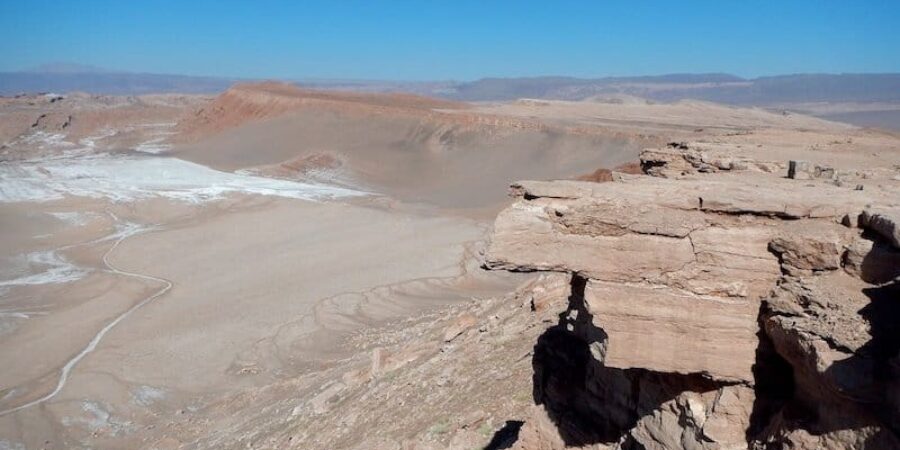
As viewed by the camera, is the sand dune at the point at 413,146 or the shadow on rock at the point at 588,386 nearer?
the shadow on rock at the point at 588,386

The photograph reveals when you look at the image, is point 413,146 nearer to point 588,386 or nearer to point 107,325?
point 107,325

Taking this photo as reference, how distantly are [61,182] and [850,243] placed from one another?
3192 cm

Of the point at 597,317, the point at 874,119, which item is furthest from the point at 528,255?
the point at 874,119

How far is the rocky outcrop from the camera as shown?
4.18m

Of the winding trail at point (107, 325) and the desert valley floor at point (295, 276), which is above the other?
the desert valley floor at point (295, 276)

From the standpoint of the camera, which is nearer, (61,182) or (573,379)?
(573,379)

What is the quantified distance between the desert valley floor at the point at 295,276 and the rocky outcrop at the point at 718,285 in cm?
65

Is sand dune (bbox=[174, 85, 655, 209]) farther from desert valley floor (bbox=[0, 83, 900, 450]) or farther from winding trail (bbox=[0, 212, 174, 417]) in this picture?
winding trail (bbox=[0, 212, 174, 417])

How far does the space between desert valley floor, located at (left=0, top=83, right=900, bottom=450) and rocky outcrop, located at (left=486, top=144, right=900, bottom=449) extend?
65cm

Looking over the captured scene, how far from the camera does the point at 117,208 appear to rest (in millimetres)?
27047

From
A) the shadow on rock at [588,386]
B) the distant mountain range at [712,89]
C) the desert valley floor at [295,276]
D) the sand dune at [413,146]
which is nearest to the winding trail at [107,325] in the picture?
the desert valley floor at [295,276]

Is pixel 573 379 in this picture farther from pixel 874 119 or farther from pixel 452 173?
pixel 874 119

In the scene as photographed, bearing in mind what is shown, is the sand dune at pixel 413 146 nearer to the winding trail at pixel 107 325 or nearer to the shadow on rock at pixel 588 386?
the winding trail at pixel 107 325

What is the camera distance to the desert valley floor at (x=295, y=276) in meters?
9.03
